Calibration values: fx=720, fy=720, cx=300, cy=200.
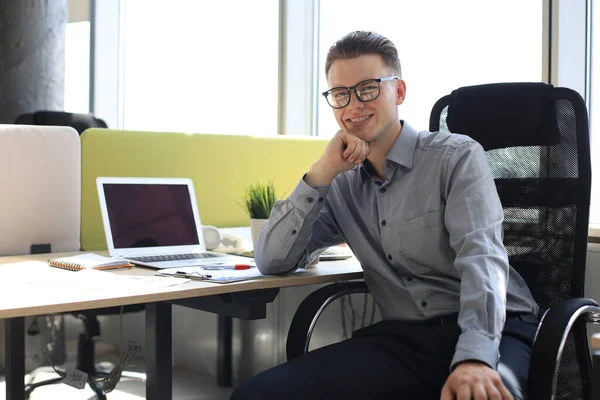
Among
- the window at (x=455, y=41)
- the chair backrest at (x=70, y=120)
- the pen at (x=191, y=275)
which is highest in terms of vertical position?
the window at (x=455, y=41)

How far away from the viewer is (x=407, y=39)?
3598 mm

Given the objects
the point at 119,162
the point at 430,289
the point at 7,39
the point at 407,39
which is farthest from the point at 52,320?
the point at 7,39

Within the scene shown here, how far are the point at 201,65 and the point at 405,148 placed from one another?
3.51 meters

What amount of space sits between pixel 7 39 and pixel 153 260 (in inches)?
137

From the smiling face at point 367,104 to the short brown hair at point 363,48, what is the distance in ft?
0.04

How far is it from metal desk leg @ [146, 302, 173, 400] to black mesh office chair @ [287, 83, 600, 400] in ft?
1.11

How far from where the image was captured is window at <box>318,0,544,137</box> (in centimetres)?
302

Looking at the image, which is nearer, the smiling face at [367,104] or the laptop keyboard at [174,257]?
the smiling face at [367,104]

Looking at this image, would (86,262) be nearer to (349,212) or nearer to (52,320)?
(349,212)

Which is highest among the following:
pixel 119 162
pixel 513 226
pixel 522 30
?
pixel 522 30

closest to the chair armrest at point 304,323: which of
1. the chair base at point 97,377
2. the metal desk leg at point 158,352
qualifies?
the metal desk leg at point 158,352

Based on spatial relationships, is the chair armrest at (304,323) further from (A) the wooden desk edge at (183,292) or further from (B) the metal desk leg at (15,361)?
(B) the metal desk leg at (15,361)

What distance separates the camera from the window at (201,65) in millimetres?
4605

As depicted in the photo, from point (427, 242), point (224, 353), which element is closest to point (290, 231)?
point (427, 242)
